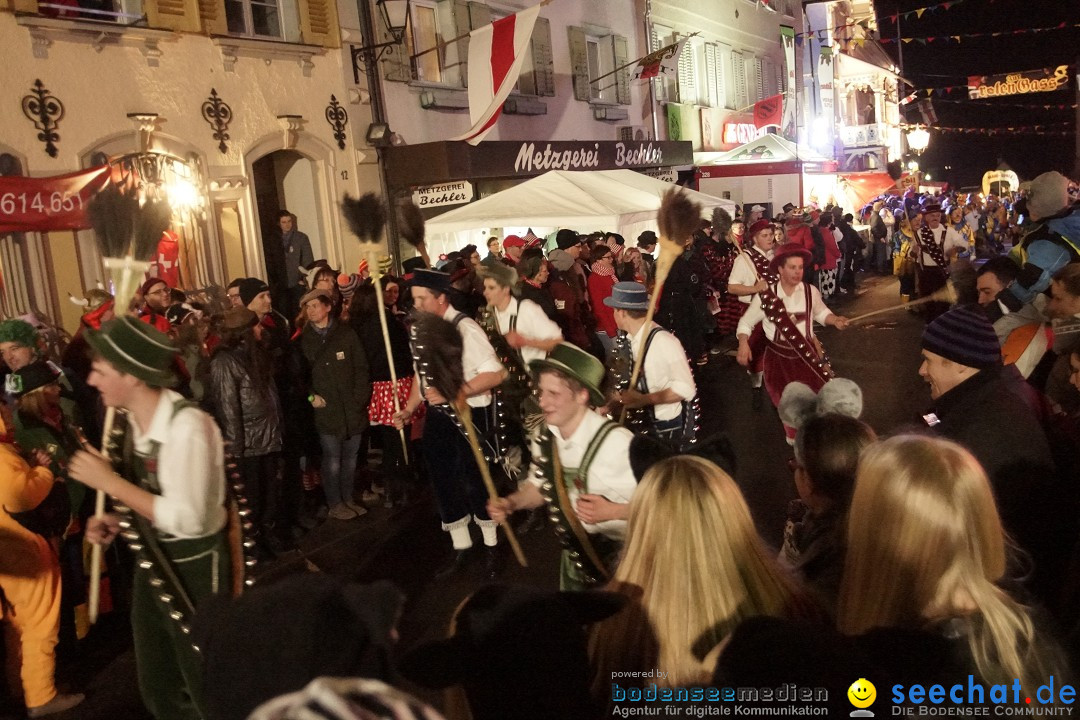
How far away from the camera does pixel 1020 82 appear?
34.6 metres

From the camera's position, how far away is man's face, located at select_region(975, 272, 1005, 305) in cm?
594

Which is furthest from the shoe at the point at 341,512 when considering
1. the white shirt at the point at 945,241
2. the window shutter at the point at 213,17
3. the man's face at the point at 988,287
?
the white shirt at the point at 945,241

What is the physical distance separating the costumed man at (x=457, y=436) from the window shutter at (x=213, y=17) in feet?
23.2

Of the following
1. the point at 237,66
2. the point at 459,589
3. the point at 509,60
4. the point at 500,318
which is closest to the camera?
the point at 459,589

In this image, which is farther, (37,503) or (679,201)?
(679,201)

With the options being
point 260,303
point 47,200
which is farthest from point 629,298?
point 47,200

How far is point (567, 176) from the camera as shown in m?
13.2

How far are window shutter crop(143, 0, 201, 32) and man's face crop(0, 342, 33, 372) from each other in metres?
6.50

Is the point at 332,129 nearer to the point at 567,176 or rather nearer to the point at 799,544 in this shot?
the point at 567,176

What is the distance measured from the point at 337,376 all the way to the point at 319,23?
7.48 metres

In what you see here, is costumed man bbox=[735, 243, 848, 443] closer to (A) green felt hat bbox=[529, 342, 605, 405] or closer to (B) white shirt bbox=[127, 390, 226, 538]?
(A) green felt hat bbox=[529, 342, 605, 405]

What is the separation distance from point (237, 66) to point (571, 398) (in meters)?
9.49

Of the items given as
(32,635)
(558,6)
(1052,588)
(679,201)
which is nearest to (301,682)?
(1052,588)

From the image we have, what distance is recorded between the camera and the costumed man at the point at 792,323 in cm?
654
